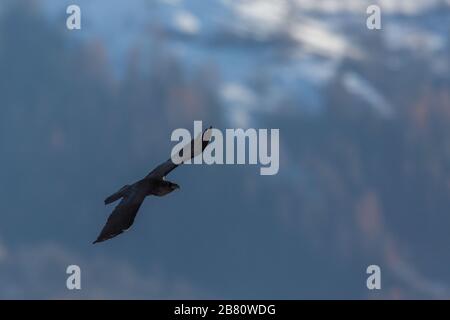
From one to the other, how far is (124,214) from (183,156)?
4.53 m

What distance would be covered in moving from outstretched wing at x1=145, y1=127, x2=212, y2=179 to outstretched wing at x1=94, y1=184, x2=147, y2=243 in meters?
1.09

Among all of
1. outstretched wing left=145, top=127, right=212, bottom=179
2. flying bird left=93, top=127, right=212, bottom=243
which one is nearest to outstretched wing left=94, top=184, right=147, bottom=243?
flying bird left=93, top=127, right=212, bottom=243

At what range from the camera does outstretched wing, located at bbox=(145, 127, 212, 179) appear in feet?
145

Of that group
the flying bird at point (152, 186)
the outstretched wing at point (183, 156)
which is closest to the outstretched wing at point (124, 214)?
the flying bird at point (152, 186)

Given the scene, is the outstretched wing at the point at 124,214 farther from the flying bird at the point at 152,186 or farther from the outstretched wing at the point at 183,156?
the outstretched wing at the point at 183,156

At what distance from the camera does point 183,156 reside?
146 ft

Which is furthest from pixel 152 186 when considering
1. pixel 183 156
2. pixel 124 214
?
pixel 124 214

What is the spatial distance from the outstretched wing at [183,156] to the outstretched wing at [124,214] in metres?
1.09

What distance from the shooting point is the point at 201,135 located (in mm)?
44312
